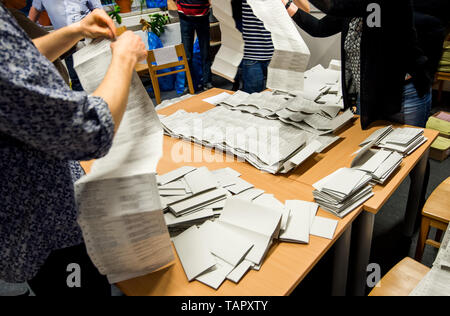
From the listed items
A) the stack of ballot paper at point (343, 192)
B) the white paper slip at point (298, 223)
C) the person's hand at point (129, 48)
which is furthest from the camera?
the stack of ballot paper at point (343, 192)

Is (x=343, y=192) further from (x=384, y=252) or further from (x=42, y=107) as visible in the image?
(x=384, y=252)

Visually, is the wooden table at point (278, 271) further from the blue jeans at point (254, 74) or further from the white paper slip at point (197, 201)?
the blue jeans at point (254, 74)

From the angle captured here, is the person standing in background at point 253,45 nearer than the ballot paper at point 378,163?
No

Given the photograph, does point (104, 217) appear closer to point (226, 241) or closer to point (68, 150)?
point (68, 150)

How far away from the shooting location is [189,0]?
3.82 m

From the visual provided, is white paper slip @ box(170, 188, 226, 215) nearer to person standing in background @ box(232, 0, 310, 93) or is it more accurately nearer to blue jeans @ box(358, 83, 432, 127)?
blue jeans @ box(358, 83, 432, 127)

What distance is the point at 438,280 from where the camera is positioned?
38.0 inches

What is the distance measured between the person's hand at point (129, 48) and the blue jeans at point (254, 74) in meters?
1.51

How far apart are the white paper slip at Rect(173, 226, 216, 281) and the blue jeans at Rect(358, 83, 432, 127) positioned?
1272 millimetres

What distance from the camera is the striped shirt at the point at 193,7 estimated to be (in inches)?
151

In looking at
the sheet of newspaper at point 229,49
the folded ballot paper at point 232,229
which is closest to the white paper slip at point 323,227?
the folded ballot paper at point 232,229

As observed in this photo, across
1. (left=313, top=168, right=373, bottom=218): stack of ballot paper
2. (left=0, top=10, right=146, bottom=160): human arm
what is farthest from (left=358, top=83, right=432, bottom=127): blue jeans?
(left=0, top=10, right=146, bottom=160): human arm

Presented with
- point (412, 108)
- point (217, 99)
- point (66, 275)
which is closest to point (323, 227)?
point (66, 275)
